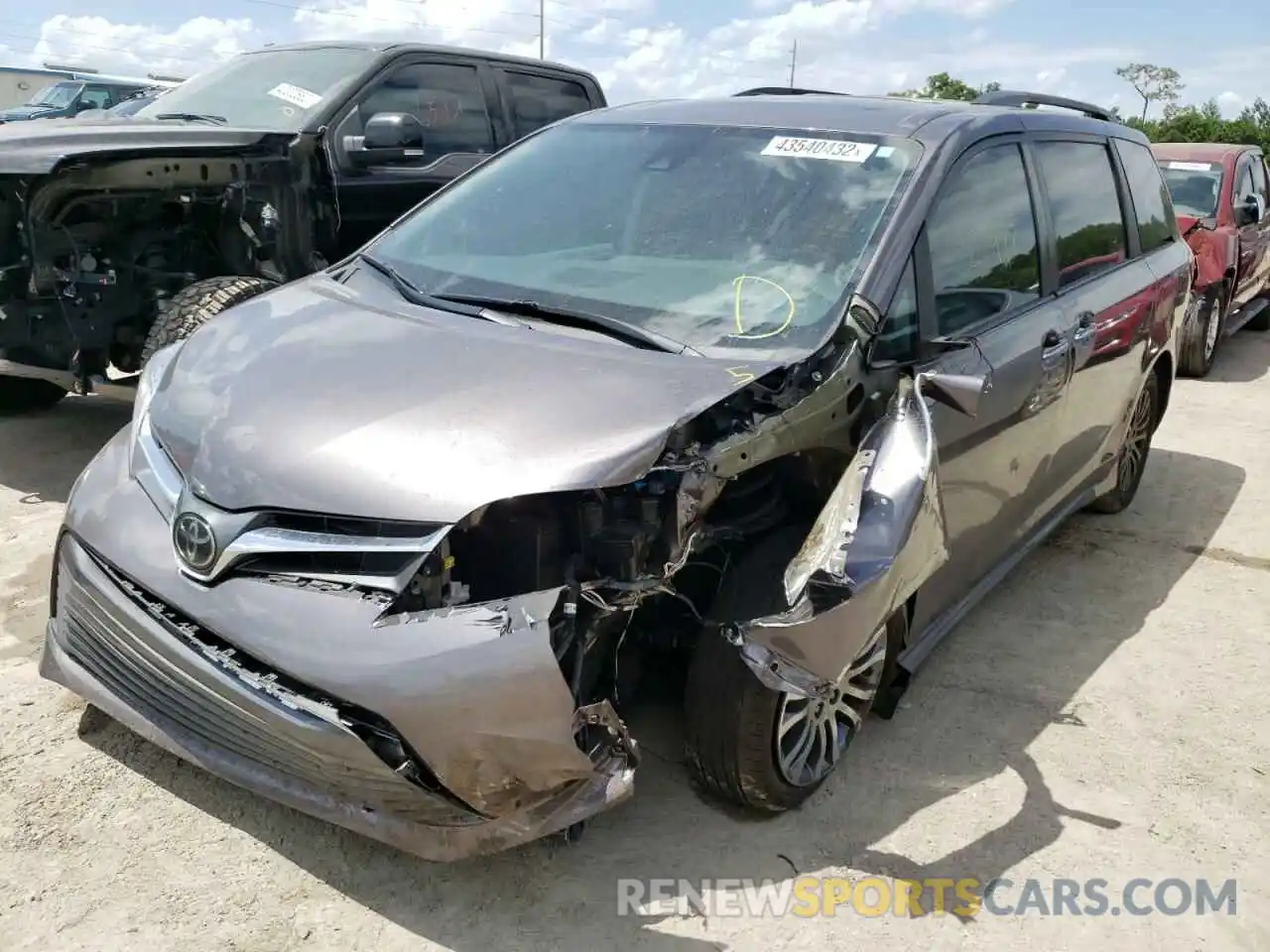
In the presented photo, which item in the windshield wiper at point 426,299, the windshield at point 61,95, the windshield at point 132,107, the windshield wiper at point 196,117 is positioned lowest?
the windshield at point 61,95

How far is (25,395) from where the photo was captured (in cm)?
580

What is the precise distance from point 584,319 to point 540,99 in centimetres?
441

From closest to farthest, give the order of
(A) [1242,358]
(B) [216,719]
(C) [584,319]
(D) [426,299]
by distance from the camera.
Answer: (B) [216,719] < (C) [584,319] < (D) [426,299] < (A) [1242,358]

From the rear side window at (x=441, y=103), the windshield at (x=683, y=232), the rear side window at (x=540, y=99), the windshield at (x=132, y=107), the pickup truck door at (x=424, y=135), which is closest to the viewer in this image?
the windshield at (x=683, y=232)

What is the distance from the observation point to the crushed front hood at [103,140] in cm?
433

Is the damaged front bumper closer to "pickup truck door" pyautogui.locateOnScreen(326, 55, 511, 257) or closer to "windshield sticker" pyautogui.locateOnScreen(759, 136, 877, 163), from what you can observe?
"windshield sticker" pyautogui.locateOnScreen(759, 136, 877, 163)

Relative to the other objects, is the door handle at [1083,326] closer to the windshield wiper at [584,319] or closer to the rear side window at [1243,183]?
the windshield wiper at [584,319]

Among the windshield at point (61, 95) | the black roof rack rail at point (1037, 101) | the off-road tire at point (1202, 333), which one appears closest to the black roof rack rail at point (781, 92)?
the black roof rack rail at point (1037, 101)

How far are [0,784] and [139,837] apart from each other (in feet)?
1.50

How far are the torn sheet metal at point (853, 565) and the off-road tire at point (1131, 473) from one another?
112 inches

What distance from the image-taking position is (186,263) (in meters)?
5.18

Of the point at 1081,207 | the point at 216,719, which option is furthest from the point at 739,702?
the point at 1081,207

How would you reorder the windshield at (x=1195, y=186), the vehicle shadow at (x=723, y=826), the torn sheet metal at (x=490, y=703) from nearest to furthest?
the torn sheet metal at (x=490, y=703), the vehicle shadow at (x=723, y=826), the windshield at (x=1195, y=186)

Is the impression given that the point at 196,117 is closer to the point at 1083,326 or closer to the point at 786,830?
the point at 1083,326
